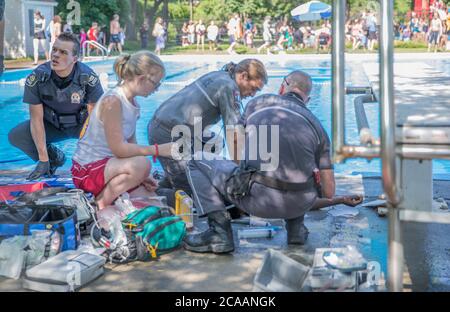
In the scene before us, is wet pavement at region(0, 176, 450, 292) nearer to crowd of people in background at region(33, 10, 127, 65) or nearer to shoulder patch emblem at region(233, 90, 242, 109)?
shoulder patch emblem at region(233, 90, 242, 109)

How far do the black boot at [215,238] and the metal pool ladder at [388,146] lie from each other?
1.44 m

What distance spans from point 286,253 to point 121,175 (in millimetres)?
1255

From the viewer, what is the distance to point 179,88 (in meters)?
16.5

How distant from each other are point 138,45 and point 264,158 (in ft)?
124

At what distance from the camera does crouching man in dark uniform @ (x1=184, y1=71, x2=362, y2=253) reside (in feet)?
12.4

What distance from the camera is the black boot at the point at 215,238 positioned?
12.8 feet

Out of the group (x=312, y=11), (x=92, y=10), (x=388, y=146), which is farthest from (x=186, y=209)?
(x=312, y=11)

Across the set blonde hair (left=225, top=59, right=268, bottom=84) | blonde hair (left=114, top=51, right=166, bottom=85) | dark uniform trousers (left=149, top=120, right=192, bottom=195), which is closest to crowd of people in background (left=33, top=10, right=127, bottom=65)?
→ dark uniform trousers (left=149, top=120, right=192, bottom=195)

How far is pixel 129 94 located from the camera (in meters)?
4.48

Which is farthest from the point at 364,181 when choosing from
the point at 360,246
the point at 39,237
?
the point at 39,237

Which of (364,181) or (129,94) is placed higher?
(129,94)

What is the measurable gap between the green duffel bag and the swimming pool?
131cm

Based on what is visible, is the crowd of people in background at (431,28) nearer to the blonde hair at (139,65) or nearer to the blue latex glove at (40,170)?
the blue latex glove at (40,170)

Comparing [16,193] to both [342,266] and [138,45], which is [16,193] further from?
[138,45]
